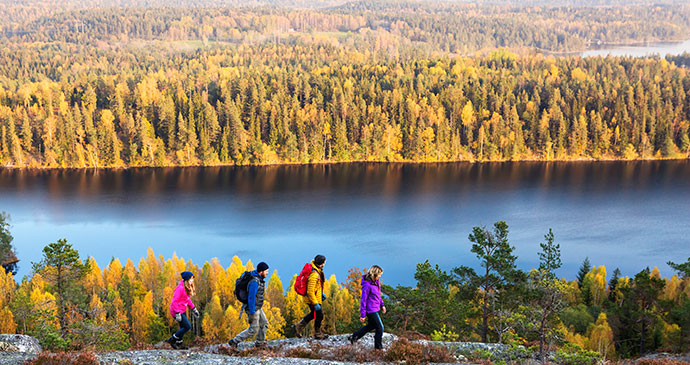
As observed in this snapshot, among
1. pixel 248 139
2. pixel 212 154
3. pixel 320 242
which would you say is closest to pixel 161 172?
pixel 212 154

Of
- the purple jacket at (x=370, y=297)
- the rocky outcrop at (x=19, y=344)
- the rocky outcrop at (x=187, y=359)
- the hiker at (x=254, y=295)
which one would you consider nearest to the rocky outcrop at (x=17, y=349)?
the rocky outcrop at (x=19, y=344)

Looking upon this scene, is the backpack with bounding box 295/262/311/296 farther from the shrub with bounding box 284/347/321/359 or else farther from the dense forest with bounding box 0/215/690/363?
the dense forest with bounding box 0/215/690/363

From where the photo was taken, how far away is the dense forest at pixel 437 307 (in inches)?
842

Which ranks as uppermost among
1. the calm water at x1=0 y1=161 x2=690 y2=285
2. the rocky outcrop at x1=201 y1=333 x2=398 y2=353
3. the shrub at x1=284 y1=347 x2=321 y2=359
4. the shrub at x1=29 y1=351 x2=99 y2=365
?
the shrub at x1=29 y1=351 x2=99 y2=365

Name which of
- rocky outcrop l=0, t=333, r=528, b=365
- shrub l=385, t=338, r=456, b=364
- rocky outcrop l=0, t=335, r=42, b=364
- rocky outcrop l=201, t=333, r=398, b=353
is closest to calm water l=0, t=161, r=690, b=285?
rocky outcrop l=201, t=333, r=398, b=353

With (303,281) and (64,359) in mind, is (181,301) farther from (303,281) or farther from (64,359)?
(303,281)

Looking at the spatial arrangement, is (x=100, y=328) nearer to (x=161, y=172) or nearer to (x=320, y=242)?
(x=320, y=242)

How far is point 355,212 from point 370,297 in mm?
59854

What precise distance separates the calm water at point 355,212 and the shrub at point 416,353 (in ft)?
116

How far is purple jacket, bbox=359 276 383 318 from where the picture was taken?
14.9 metres

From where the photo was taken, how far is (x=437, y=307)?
26.8m

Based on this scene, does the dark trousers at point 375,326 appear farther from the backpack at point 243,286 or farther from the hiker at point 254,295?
the backpack at point 243,286

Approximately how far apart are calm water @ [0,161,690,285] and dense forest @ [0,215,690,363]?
10783 mm

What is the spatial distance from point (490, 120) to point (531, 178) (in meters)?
27.1
